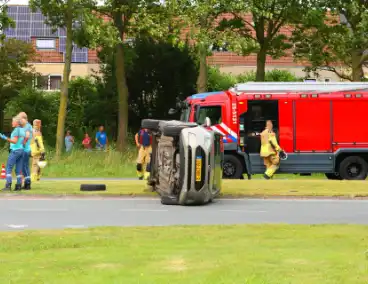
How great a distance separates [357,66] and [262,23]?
4596mm

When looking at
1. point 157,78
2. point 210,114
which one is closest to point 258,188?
point 210,114

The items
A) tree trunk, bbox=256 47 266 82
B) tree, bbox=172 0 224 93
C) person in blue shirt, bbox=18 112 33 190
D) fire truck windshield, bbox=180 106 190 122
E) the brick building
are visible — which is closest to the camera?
person in blue shirt, bbox=18 112 33 190

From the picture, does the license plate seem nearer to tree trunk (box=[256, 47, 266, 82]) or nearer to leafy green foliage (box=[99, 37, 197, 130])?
tree trunk (box=[256, 47, 266, 82])

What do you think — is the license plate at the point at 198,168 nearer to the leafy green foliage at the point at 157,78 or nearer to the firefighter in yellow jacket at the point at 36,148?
the firefighter in yellow jacket at the point at 36,148

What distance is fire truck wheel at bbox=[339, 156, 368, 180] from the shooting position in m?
27.0

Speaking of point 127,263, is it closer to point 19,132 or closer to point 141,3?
point 19,132

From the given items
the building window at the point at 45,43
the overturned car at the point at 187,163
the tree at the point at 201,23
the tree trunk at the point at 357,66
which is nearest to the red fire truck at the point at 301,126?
the tree at the point at 201,23

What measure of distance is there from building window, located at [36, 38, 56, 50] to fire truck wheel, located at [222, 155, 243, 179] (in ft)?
142

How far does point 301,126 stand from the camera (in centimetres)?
2709

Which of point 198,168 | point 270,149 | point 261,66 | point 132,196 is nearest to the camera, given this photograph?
point 198,168

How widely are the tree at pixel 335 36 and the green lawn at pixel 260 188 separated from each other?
16.1m

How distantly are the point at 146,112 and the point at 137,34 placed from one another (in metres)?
6.57

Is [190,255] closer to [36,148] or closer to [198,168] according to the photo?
[198,168]

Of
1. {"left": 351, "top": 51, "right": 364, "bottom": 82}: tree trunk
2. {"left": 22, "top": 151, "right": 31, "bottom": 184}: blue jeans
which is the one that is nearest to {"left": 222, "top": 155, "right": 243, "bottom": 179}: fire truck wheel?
{"left": 22, "top": 151, "right": 31, "bottom": 184}: blue jeans
